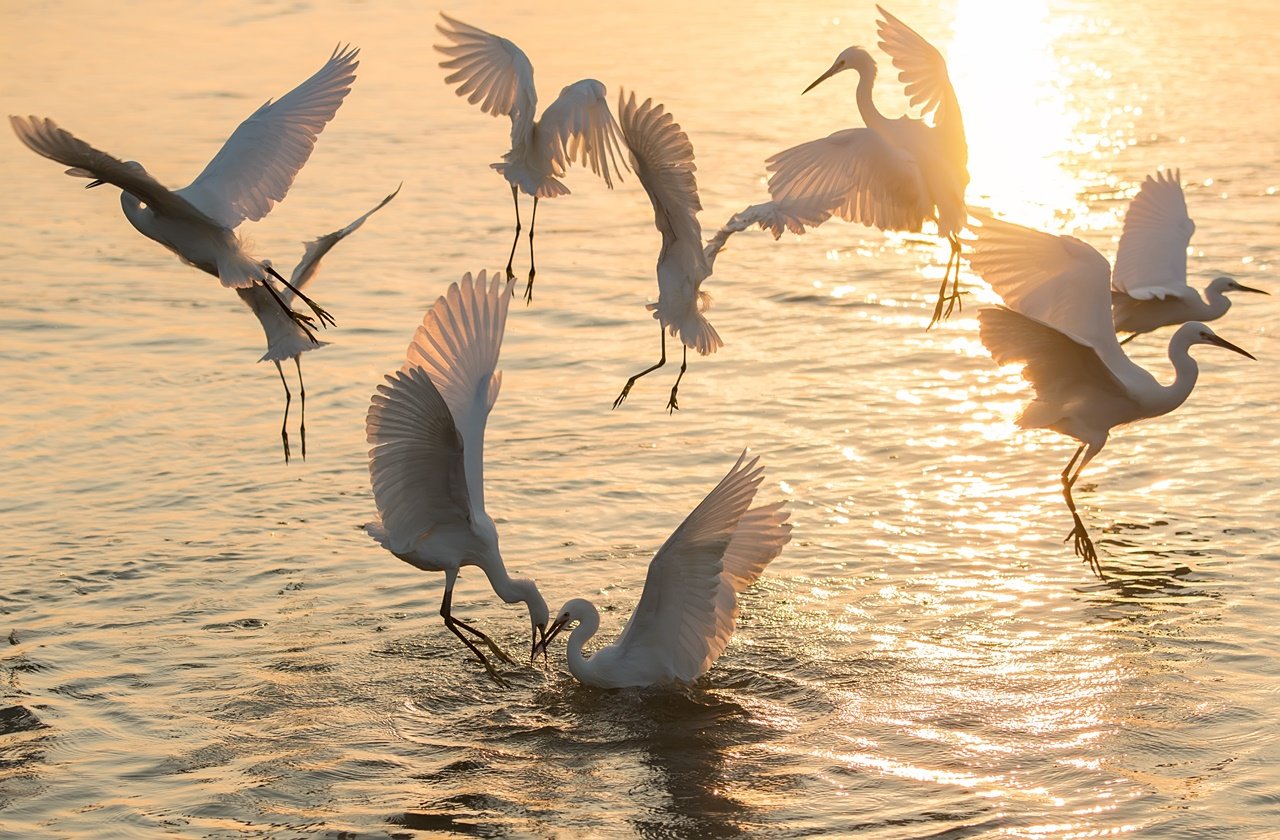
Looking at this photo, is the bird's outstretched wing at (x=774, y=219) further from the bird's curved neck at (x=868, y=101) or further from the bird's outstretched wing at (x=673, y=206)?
the bird's curved neck at (x=868, y=101)

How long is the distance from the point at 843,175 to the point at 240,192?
332 cm

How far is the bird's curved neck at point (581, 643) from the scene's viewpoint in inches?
318

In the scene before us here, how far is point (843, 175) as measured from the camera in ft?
31.8

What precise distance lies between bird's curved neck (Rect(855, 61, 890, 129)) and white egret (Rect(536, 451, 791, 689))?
279 cm

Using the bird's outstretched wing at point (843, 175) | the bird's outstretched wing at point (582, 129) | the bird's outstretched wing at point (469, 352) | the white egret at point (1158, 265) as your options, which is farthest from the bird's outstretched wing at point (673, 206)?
the white egret at point (1158, 265)

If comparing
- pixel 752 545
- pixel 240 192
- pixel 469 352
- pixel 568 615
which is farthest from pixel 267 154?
pixel 752 545

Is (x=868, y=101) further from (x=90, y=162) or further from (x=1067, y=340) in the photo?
(x=90, y=162)

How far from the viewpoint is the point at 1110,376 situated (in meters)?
9.49

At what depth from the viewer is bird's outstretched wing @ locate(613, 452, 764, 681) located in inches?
295

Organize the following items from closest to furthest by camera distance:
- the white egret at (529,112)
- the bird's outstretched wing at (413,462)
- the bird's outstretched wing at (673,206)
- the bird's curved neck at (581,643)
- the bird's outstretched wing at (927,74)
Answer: the bird's outstretched wing at (413,462)
the bird's outstretched wing at (673,206)
the bird's curved neck at (581,643)
the white egret at (529,112)
the bird's outstretched wing at (927,74)

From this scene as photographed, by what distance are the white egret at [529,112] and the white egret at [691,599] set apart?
2176 mm

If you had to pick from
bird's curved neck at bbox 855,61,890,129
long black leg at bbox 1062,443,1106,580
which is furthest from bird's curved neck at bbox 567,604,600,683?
bird's curved neck at bbox 855,61,890,129

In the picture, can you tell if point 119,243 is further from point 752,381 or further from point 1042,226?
point 1042,226

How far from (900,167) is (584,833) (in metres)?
4.37
